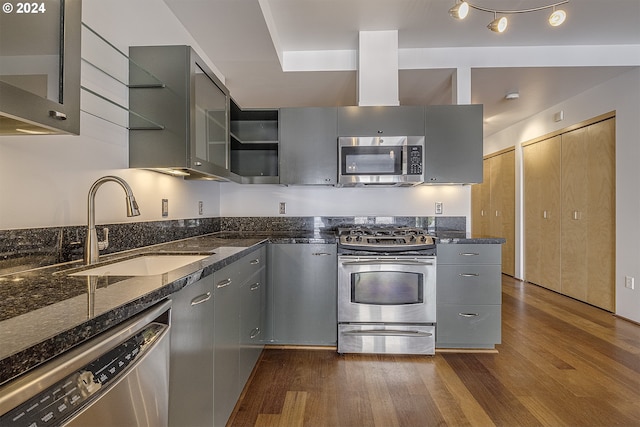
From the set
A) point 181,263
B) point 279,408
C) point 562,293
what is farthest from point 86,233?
point 562,293

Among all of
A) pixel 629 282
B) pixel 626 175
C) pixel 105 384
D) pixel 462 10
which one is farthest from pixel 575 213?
pixel 105 384

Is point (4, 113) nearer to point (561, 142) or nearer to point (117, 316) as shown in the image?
point (117, 316)

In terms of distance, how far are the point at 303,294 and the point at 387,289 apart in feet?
2.14

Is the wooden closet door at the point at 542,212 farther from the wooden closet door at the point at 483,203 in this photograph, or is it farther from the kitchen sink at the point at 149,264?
the kitchen sink at the point at 149,264

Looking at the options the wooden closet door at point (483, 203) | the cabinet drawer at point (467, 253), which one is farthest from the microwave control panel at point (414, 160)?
the wooden closet door at point (483, 203)

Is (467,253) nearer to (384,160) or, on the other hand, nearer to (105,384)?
(384,160)

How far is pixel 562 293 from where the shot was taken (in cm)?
397

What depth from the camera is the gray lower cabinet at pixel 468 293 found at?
2361mm

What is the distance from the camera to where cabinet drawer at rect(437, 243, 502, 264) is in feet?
7.73

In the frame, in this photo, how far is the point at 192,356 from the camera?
3.71 feet

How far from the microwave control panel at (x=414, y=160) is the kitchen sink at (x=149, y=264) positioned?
Answer: 180 centimetres

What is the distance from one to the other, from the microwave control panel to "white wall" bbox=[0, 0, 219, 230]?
1.87m

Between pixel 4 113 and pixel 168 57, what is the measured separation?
1.16 metres

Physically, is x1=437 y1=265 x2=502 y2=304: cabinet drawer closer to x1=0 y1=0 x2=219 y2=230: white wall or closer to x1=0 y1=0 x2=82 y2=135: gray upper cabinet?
x1=0 y1=0 x2=219 y2=230: white wall
